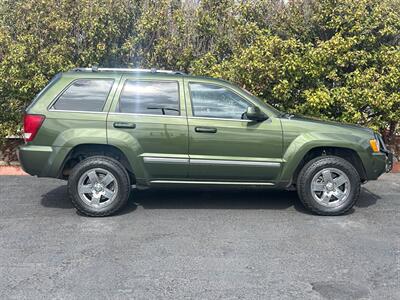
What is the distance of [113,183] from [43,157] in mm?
891

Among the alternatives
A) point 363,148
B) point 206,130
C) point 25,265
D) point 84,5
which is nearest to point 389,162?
point 363,148

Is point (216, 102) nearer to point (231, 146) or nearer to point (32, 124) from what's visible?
point (231, 146)

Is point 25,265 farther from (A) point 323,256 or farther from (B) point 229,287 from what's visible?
(A) point 323,256

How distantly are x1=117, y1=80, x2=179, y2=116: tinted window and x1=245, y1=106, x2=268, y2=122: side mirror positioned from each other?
88 centimetres

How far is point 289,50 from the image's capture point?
8.70 metres

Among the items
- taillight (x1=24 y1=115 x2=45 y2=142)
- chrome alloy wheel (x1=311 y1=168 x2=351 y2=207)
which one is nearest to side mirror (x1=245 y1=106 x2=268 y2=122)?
chrome alloy wheel (x1=311 y1=168 x2=351 y2=207)

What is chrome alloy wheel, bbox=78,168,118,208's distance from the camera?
20.7 feet

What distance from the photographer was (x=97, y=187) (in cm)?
634

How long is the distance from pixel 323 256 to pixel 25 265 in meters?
2.83

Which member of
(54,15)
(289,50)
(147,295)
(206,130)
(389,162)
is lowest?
(147,295)

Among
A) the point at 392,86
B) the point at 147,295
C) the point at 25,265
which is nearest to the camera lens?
the point at 147,295

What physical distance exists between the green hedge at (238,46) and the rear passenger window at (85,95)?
2.64m

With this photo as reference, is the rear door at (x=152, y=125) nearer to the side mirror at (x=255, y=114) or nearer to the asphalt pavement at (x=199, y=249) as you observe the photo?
the asphalt pavement at (x=199, y=249)

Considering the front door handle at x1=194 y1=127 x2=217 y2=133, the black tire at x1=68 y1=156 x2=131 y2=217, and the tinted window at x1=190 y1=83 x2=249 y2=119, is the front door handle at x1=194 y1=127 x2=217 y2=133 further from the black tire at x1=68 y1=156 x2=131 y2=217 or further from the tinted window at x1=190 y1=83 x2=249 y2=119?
the black tire at x1=68 y1=156 x2=131 y2=217
